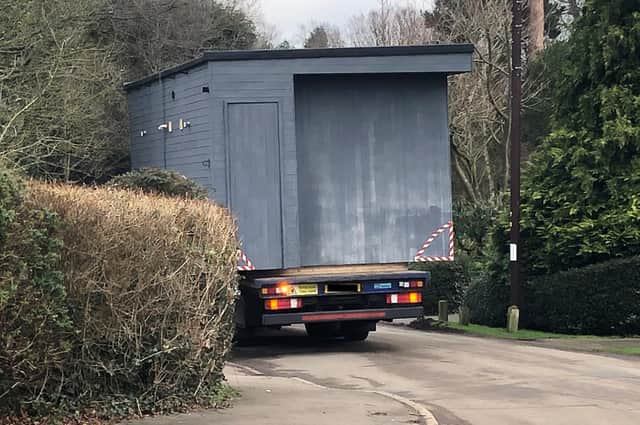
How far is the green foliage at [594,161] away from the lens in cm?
2191

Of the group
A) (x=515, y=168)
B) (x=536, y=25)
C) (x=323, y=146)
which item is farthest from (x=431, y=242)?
(x=536, y=25)

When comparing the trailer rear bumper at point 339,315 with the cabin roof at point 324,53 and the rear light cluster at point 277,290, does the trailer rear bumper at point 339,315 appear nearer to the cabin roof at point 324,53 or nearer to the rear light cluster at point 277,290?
the rear light cluster at point 277,290

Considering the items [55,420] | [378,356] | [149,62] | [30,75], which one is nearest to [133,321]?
[55,420]

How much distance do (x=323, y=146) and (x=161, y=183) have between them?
2975 mm

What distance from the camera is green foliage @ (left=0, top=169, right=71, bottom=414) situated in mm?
7855

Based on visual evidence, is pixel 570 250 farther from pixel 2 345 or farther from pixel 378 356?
pixel 2 345

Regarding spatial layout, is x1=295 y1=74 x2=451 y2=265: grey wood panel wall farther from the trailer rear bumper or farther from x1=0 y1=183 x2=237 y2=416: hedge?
x1=0 y1=183 x2=237 y2=416: hedge

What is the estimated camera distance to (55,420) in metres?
8.62

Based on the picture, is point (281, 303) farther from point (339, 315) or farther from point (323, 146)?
point (323, 146)

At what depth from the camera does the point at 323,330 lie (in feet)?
61.3

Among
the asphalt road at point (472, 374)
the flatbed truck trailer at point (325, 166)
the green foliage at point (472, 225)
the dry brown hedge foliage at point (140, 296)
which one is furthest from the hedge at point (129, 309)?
the green foliage at point (472, 225)

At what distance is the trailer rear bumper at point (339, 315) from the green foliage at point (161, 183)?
2274 mm

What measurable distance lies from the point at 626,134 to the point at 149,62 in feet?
58.6

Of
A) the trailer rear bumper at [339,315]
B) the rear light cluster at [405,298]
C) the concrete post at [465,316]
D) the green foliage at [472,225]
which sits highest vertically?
the green foliage at [472,225]
